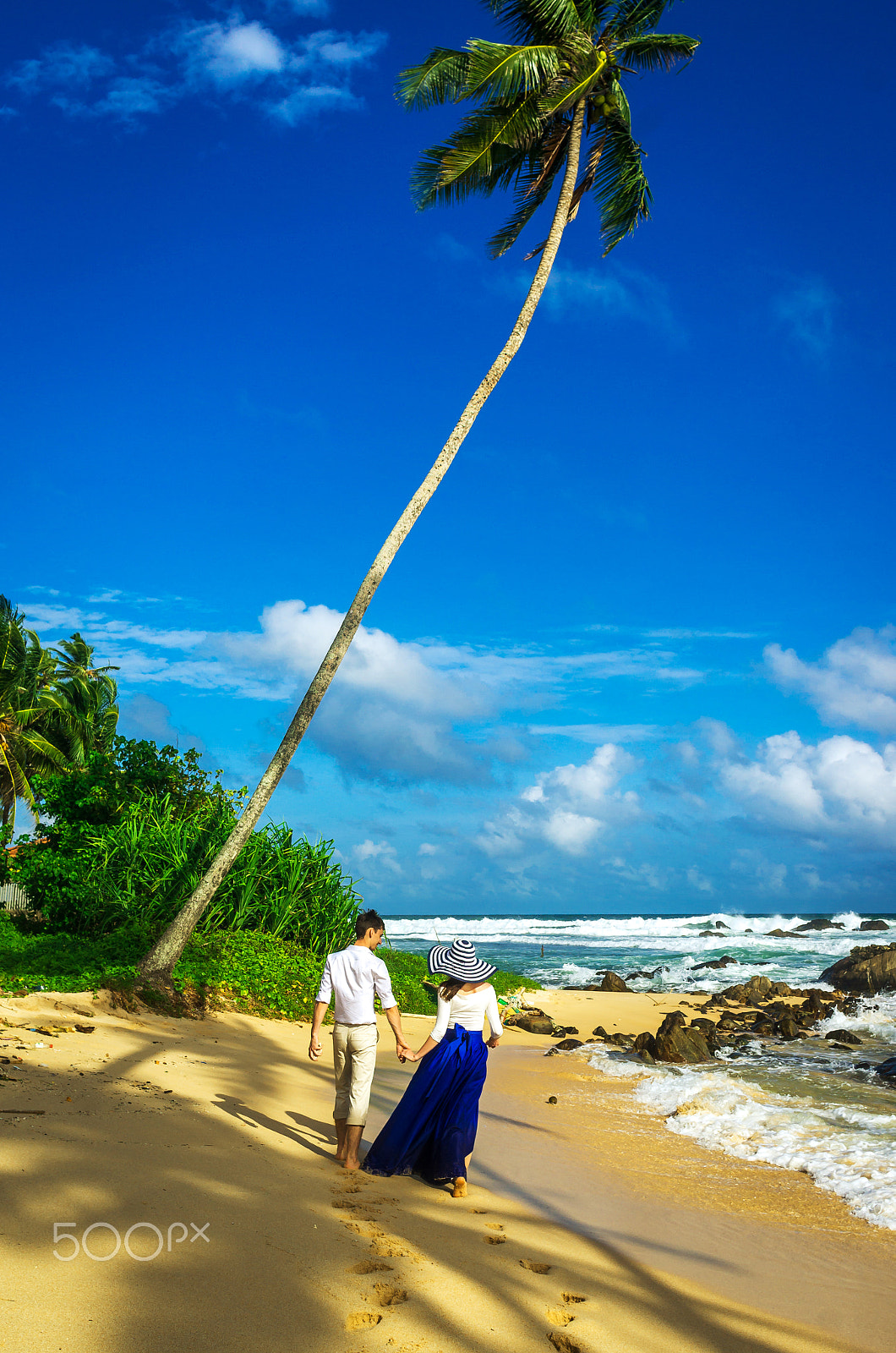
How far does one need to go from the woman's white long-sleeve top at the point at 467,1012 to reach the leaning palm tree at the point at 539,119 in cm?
591

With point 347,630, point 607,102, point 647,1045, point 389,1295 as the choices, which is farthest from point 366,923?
point 607,102

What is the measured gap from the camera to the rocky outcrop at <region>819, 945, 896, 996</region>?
21.2 metres

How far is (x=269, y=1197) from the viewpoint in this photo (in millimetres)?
4410

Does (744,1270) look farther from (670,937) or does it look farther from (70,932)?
(670,937)

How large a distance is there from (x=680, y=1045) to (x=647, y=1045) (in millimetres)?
466

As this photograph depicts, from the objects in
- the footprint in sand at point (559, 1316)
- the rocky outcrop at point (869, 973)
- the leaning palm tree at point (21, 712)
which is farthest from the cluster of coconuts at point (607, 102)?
the leaning palm tree at point (21, 712)

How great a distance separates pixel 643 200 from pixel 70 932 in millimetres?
14540

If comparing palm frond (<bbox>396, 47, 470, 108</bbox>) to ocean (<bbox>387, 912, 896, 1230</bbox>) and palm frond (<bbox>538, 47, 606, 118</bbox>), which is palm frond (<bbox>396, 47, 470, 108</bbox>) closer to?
palm frond (<bbox>538, 47, 606, 118</bbox>)

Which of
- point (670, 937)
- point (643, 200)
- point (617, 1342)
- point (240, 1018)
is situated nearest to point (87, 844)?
point (240, 1018)

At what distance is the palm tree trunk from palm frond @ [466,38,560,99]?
1102 millimetres

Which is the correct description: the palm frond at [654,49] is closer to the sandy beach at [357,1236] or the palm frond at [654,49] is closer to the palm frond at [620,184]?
the palm frond at [620,184]

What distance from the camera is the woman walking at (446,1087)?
5.29 metres

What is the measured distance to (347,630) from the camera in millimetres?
10281

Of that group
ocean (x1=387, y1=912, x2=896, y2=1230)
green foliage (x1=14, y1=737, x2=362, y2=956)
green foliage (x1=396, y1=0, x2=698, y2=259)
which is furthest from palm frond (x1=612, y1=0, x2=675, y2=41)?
ocean (x1=387, y1=912, x2=896, y2=1230)
